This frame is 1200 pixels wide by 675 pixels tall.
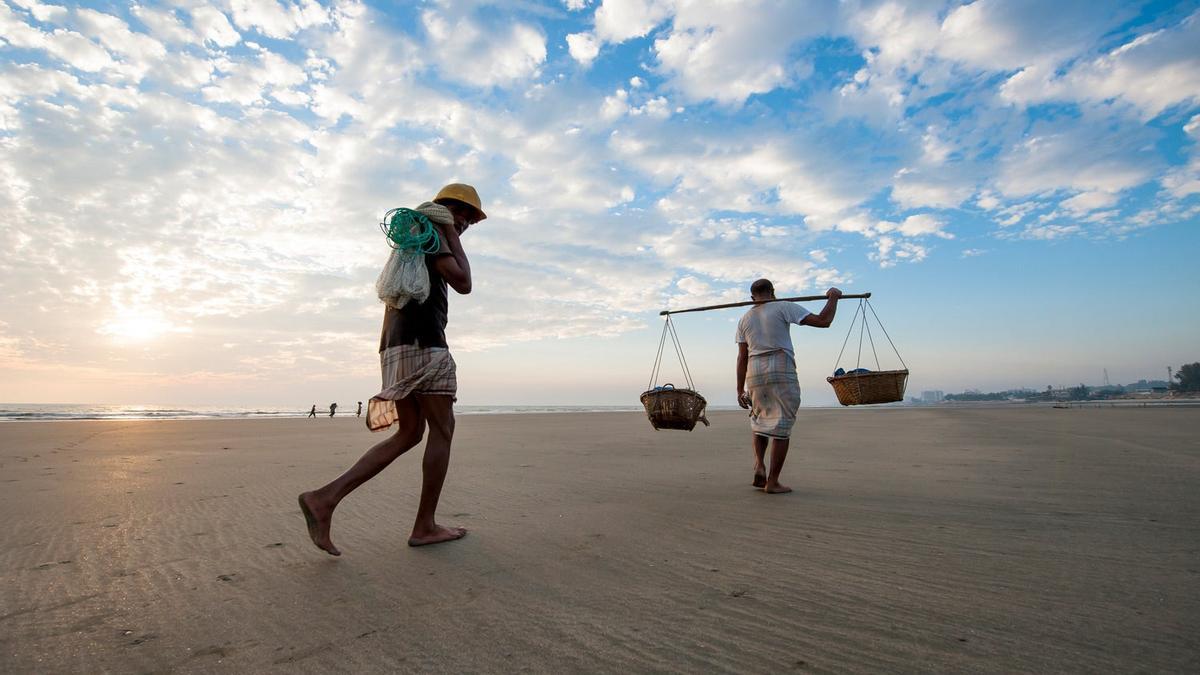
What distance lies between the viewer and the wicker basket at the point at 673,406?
595 centimetres

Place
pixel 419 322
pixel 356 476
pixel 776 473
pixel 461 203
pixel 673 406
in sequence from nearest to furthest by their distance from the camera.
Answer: pixel 356 476, pixel 419 322, pixel 461 203, pixel 776 473, pixel 673 406

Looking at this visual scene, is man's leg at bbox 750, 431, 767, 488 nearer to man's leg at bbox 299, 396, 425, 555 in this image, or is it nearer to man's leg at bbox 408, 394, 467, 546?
man's leg at bbox 408, 394, 467, 546

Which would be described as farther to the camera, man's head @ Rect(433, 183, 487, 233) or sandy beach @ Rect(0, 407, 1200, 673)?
man's head @ Rect(433, 183, 487, 233)

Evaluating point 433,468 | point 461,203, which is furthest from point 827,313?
point 433,468

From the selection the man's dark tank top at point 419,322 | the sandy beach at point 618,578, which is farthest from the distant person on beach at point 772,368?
the man's dark tank top at point 419,322

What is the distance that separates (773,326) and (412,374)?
3213mm

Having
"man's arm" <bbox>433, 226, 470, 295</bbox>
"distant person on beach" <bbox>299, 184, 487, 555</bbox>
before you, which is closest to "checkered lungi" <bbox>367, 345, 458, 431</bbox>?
"distant person on beach" <bbox>299, 184, 487, 555</bbox>

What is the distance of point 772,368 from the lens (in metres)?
5.08

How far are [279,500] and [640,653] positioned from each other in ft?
12.3

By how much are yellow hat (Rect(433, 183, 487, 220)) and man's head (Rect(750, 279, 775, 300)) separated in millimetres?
2765

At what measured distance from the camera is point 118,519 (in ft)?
12.2

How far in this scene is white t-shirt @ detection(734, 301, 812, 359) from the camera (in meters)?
5.09

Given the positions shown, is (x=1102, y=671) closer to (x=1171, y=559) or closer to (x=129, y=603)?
(x=1171, y=559)

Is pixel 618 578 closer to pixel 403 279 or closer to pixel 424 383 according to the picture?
pixel 424 383
